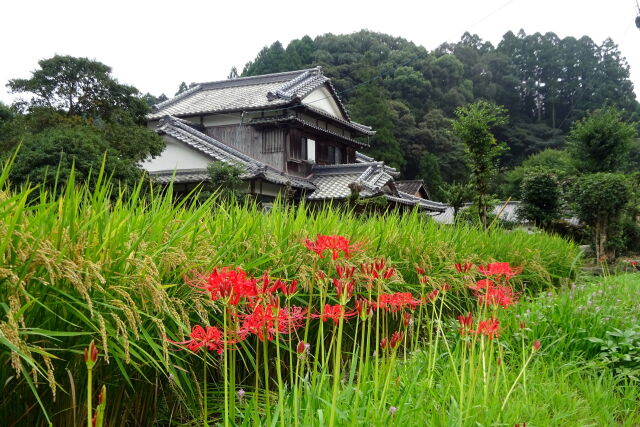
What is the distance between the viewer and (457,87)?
39.7 meters

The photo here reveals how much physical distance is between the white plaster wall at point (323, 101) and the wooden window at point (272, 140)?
2.50 meters

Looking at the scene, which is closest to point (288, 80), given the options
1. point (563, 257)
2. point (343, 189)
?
point (343, 189)

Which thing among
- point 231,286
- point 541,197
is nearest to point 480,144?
point 541,197

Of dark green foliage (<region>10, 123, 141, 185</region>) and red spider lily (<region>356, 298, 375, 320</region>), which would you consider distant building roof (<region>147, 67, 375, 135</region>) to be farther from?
red spider lily (<region>356, 298, 375, 320</region>)

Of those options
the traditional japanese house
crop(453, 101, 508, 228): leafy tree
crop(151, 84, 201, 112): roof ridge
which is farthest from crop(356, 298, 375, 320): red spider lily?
crop(151, 84, 201, 112): roof ridge

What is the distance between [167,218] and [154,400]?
0.79 meters

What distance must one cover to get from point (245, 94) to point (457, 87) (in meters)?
24.2

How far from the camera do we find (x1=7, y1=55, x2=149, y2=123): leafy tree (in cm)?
1081

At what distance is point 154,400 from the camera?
2.04 m

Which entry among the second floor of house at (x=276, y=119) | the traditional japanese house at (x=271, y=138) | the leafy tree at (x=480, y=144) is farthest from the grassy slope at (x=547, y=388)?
the second floor of house at (x=276, y=119)

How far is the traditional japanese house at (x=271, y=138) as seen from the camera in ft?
54.6

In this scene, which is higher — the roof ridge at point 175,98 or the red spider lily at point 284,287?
the roof ridge at point 175,98

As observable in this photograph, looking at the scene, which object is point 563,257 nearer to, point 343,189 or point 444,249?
point 444,249

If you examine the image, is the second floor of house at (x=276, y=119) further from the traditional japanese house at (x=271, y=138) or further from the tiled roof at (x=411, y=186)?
the tiled roof at (x=411, y=186)
